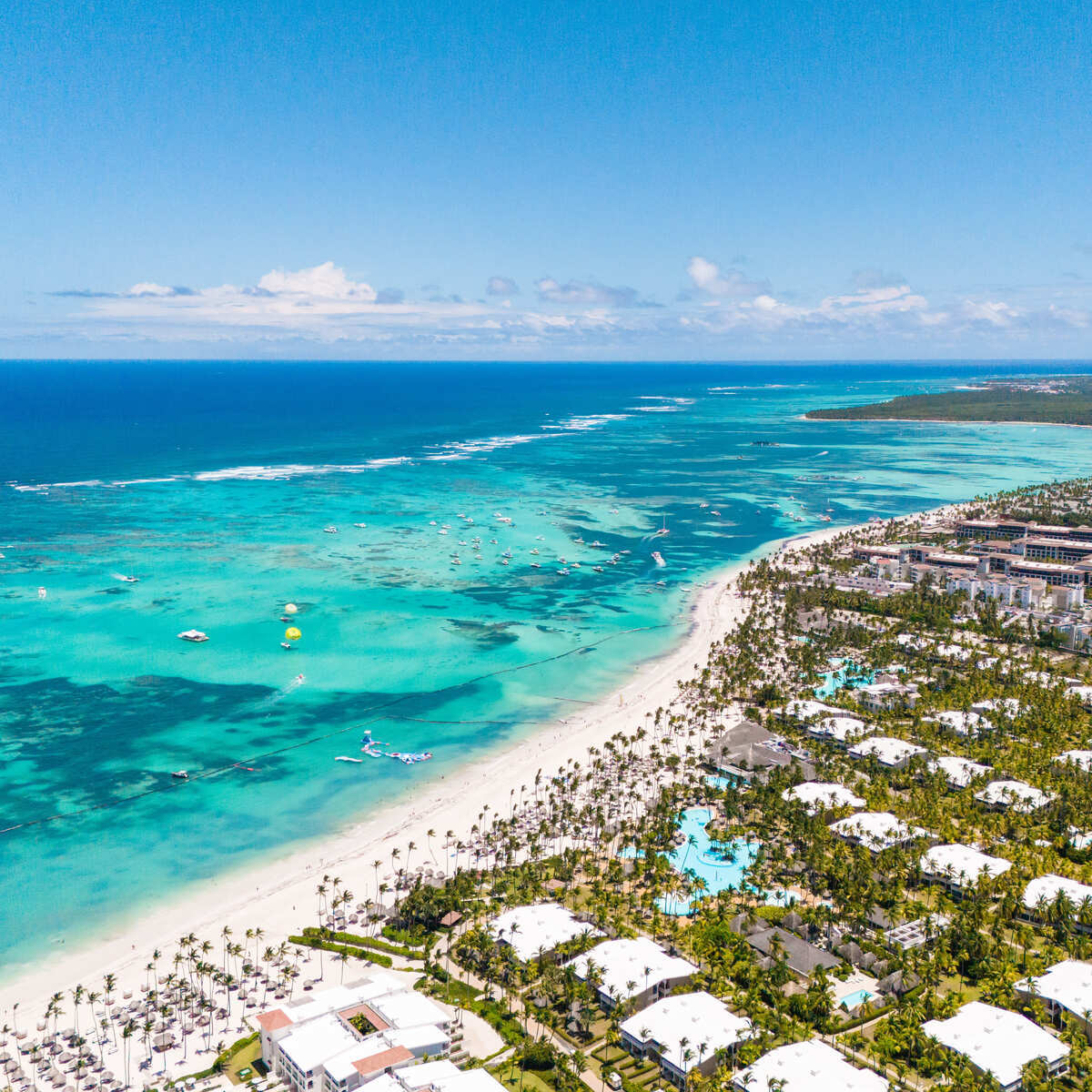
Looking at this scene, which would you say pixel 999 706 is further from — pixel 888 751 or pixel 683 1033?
pixel 683 1033

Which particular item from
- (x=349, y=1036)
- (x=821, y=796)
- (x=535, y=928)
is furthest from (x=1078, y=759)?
(x=349, y=1036)

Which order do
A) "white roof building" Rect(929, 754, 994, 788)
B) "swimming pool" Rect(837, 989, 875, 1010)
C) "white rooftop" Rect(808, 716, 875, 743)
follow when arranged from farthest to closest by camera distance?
"white rooftop" Rect(808, 716, 875, 743) < "white roof building" Rect(929, 754, 994, 788) < "swimming pool" Rect(837, 989, 875, 1010)

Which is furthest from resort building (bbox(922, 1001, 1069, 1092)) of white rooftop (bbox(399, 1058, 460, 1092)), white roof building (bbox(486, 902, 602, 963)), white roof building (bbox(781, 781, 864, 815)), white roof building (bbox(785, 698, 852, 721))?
white roof building (bbox(785, 698, 852, 721))

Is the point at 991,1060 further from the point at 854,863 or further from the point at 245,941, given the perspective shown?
the point at 245,941

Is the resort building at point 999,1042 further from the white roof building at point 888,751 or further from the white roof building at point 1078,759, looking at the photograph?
the white roof building at point 1078,759

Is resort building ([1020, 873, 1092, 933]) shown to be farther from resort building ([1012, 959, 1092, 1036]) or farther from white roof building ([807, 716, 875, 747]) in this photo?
white roof building ([807, 716, 875, 747])
